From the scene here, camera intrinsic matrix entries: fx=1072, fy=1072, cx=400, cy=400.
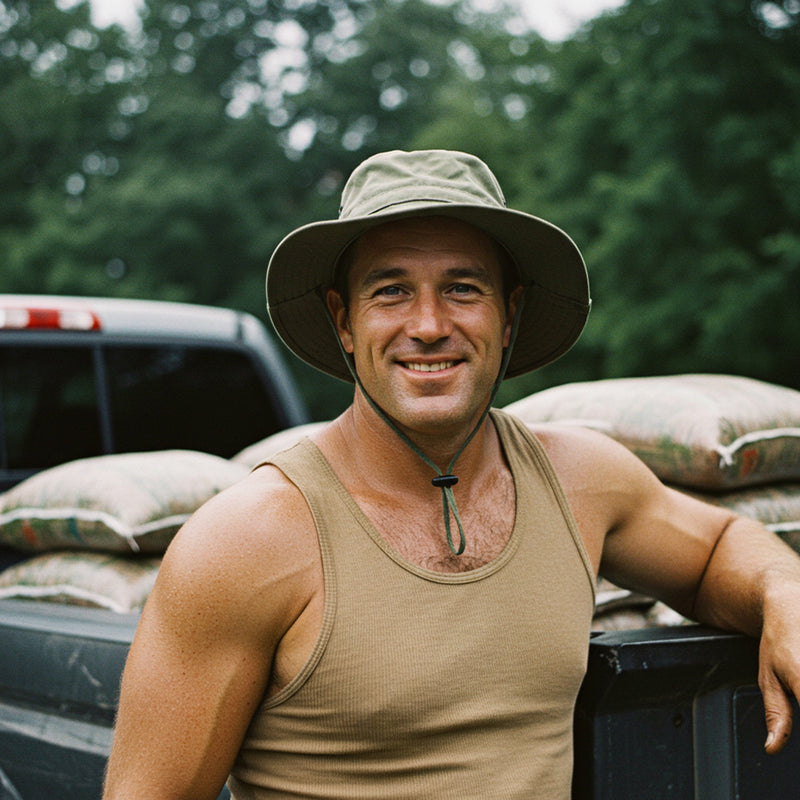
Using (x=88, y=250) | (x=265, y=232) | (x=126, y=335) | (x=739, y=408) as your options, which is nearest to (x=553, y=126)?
(x=265, y=232)

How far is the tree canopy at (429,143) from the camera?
43.6 ft

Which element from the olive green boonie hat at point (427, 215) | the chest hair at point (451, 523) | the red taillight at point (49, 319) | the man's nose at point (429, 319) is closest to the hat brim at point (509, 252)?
the olive green boonie hat at point (427, 215)

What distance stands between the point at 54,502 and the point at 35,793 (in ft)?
3.31

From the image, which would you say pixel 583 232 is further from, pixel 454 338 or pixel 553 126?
pixel 454 338

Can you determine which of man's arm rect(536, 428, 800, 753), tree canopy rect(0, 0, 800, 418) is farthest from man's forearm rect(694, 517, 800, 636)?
tree canopy rect(0, 0, 800, 418)

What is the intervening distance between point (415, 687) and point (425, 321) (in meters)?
0.61

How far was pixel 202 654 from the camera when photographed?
1594 mm

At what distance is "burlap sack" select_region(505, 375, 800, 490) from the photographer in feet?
8.54

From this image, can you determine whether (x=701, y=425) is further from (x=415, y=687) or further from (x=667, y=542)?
(x=415, y=687)

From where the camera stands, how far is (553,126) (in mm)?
17859

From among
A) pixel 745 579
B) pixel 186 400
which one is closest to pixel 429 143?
pixel 186 400

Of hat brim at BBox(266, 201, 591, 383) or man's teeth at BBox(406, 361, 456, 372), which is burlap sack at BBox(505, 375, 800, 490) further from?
man's teeth at BBox(406, 361, 456, 372)

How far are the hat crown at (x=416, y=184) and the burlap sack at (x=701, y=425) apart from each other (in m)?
0.95

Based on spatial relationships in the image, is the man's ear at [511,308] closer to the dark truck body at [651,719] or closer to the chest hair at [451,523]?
the chest hair at [451,523]
